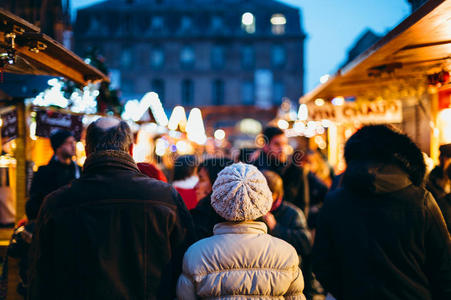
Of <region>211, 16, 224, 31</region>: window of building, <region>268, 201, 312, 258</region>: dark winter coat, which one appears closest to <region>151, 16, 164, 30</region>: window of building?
<region>211, 16, 224, 31</region>: window of building

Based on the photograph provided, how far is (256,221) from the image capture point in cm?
216

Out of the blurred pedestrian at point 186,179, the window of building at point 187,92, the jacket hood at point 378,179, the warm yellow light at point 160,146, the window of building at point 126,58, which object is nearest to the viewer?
the jacket hood at point 378,179

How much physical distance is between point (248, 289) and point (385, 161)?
1102mm

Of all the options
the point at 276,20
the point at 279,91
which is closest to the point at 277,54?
the point at 276,20

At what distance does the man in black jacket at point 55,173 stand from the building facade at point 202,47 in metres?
35.0

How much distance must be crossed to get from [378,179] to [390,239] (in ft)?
1.14

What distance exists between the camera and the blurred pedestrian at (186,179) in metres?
4.43

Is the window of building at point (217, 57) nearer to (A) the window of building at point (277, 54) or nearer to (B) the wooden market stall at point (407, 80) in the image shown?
(A) the window of building at point (277, 54)

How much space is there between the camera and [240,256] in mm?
1997

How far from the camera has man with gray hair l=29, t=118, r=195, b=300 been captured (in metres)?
2.00

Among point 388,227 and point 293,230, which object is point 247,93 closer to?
point 293,230

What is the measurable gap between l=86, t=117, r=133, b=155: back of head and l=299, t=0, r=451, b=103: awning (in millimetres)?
2234

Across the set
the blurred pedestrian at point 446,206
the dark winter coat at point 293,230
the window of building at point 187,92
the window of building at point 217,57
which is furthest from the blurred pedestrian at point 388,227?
the window of building at point 217,57

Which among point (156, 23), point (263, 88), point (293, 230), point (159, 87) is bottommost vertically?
point (293, 230)
